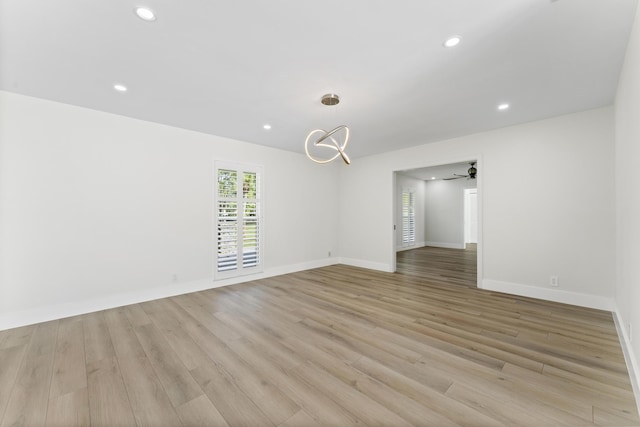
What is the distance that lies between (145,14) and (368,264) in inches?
221

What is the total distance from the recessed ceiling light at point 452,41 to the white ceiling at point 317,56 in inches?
2.5

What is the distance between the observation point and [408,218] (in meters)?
9.23

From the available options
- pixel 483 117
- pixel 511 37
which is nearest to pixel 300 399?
pixel 511 37

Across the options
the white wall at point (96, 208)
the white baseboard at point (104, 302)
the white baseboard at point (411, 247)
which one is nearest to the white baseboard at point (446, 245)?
the white baseboard at point (411, 247)

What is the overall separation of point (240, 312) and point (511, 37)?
159 inches

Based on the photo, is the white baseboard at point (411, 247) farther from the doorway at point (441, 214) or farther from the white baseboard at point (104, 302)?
the white baseboard at point (104, 302)

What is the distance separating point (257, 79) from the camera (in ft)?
8.74

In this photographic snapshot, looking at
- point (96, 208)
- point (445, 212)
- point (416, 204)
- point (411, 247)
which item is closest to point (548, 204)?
point (411, 247)

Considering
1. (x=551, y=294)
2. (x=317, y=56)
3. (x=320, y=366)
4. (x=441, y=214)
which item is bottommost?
(x=320, y=366)

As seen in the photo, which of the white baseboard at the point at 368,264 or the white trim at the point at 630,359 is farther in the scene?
the white baseboard at the point at 368,264

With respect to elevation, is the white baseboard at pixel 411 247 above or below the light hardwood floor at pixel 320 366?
above

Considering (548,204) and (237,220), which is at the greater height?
(548,204)

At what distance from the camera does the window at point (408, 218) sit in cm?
904

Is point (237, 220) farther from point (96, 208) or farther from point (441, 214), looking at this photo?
point (441, 214)
